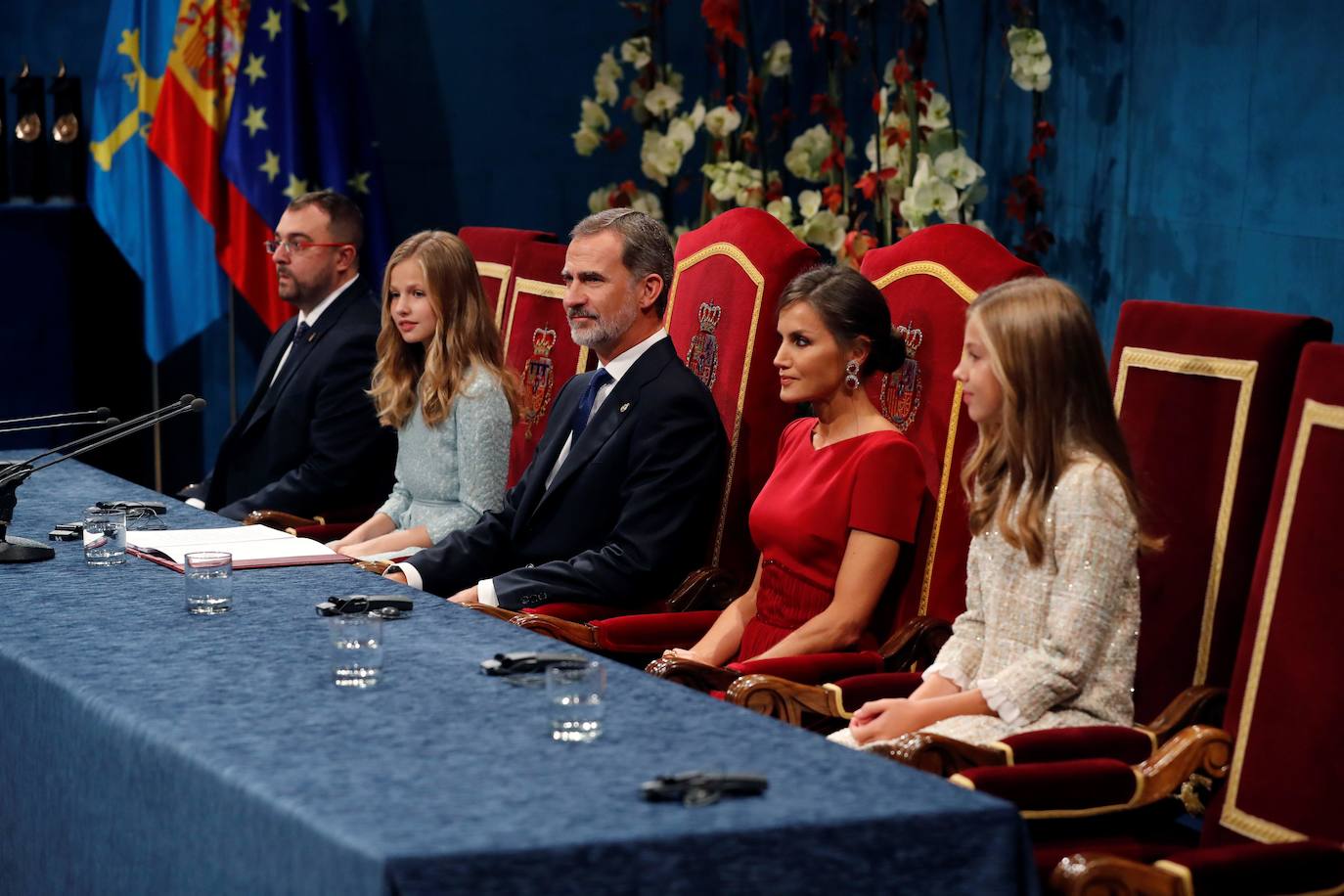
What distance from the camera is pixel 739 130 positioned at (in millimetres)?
6184

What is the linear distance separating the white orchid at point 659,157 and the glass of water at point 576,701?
3.71 meters

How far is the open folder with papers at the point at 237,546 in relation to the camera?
3373mm

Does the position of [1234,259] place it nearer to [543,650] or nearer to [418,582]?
[418,582]

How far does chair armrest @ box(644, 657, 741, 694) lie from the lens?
3.09 meters

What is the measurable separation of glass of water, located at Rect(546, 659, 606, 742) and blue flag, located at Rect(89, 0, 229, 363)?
15.3 feet

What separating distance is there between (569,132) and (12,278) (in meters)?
2.05

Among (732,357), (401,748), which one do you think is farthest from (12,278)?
(401,748)

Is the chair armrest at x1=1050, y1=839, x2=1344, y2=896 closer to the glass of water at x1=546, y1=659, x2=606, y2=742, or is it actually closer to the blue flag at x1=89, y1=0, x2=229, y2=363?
the glass of water at x1=546, y1=659, x2=606, y2=742

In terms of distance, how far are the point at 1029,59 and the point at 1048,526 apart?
2322 millimetres

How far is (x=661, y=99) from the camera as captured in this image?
19.7ft

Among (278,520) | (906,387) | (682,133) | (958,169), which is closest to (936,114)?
(958,169)

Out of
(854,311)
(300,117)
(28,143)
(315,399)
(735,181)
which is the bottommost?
(315,399)

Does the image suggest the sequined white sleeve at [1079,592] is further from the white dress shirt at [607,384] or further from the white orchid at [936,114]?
the white orchid at [936,114]

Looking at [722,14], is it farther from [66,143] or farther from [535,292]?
[66,143]
